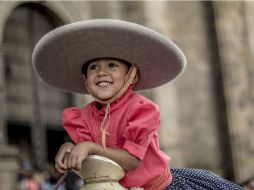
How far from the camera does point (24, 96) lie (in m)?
10.2

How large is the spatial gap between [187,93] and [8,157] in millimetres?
6728

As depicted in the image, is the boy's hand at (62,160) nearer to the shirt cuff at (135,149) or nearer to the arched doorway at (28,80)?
the shirt cuff at (135,149)

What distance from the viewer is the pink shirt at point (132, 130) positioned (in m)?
→ 2.29

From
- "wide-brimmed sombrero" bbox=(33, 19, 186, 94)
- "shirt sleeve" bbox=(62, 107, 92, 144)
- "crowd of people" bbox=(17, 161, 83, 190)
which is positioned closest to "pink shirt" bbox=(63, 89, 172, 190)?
"shirt sleeve" bbox=(62, 107, 92, 144)

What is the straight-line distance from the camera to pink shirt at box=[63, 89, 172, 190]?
2.29 meters

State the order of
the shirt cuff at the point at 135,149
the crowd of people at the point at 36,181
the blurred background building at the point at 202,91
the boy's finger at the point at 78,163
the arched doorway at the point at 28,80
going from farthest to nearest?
the blurred background building at the point at 202,91 < the arched doorway at the point at 28,80 < the crowd of people at the point at 36,181 < the shirt cuff at the point at 135,149 < the boy's finger at the point at 78,163

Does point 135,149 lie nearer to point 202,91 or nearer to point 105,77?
point 105,77

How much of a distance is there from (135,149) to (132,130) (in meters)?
0.09

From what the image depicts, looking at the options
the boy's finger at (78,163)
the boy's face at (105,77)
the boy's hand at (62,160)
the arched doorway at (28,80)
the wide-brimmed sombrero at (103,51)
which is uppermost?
the arched doorway at (28,80)

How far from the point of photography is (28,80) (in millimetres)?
10297

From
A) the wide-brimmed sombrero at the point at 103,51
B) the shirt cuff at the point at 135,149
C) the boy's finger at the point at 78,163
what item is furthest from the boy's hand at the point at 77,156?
the wide-brimmed sombrero at the point at 103,51

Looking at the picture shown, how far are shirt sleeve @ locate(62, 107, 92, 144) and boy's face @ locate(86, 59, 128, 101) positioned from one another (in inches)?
5.4

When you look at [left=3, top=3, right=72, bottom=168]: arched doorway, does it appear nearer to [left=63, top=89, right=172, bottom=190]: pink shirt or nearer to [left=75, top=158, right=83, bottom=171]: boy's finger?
[left=63, top=89, right=172, bottom=190]: pink shirt

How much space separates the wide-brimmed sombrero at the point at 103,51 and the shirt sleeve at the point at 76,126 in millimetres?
248
